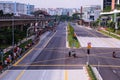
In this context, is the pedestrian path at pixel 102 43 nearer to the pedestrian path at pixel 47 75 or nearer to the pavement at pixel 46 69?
the pavement at pixel 46 69

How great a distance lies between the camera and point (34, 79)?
34.4 meters

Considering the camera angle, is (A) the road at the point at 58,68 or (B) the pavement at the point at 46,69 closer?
(B) the pavement at the point at 46,69

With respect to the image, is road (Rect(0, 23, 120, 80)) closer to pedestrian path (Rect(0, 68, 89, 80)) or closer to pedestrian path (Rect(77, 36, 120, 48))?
pedestrian path (Rect(0, 68, 89, 80))

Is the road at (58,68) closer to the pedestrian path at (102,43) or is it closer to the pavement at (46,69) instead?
the pavement at (46,69)

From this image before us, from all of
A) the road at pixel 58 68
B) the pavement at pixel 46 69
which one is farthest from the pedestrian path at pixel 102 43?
the pavement at pixel 46 69

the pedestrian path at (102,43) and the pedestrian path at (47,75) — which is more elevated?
the pedestrian path at (102,43)

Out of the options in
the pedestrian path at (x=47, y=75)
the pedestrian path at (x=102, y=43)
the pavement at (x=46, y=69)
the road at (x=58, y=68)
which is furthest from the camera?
the pedestrian path at (x=102, y=43)

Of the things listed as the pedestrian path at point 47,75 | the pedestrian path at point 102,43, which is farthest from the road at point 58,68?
the pedestrian path at point 102,43

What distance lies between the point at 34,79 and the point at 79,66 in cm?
995

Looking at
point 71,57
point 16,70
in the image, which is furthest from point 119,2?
point 16,70

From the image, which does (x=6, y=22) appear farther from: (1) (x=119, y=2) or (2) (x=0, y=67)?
(1) (x=119, y=2)

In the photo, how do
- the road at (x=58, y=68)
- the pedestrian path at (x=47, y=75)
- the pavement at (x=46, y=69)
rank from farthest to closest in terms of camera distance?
the road at (x=58, y=68)
the pavement at (x=46, y=69)
the pedestrian path at (x=47, y=75)

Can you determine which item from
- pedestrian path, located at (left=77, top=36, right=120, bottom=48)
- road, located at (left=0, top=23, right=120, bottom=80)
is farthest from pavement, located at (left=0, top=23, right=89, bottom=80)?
pedestrian path, located at (left=77, top=36, right=120, bottom=48)

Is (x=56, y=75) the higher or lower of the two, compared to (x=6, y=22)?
lower
